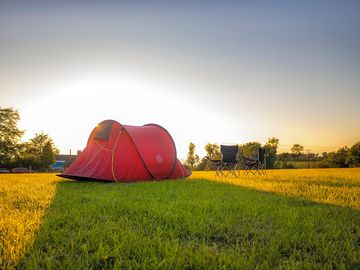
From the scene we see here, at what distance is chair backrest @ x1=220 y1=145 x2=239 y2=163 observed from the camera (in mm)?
9984

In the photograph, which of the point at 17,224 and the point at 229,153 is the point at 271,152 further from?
the point at 17,224

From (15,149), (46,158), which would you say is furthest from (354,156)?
(15,149)

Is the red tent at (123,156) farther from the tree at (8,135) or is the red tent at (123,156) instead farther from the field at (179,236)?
the tree at (8,135)

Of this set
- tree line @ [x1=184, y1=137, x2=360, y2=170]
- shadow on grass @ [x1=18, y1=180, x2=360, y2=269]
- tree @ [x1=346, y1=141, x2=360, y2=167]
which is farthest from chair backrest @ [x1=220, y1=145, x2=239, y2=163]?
tree @ [x1=346, y1=141, x2=360, y2=167]

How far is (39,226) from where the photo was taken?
101 inches

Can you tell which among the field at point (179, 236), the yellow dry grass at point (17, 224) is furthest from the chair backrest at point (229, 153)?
the yellow dry grass at point (17, 224)

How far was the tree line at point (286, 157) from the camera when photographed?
28.1 meters

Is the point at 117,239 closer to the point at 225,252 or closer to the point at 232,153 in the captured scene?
the point at 225,252

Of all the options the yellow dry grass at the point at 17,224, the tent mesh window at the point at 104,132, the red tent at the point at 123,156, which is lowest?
the yellow dry grass at the point at 17,224

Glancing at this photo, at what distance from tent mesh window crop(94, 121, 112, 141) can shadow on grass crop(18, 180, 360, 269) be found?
14.5 ft

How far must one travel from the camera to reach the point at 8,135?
33.7m

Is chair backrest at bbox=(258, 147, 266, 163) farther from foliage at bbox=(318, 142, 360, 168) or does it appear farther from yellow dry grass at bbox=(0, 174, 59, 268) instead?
foliage at bbox=(318, 142, 360, 168)

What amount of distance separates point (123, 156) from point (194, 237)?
18.1 feet

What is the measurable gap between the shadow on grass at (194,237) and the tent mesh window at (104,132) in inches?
174
